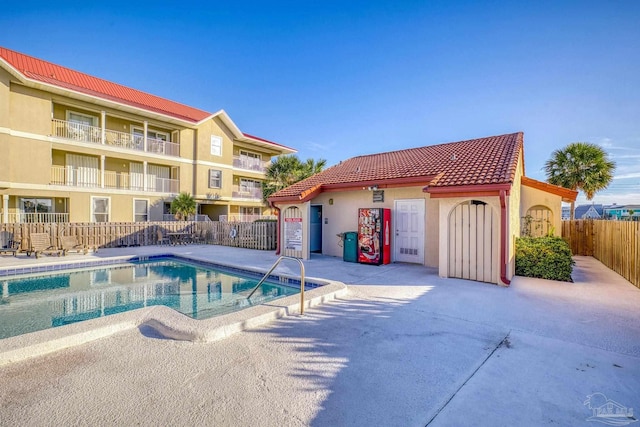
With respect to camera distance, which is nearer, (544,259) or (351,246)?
(544,259)

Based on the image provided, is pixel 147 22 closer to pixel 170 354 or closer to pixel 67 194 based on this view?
pixel 67 194

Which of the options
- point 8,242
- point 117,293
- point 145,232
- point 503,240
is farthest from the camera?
point 145,232

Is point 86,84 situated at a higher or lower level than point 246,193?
higher

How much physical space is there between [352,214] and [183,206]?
46.9ft

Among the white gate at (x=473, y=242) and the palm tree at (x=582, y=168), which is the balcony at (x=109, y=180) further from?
the palm tree at (x=582, y=168)

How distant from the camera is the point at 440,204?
9.00 m

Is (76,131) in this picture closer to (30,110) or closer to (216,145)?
(30,110)

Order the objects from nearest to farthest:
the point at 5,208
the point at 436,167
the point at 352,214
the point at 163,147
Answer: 1. the point at 436,167
2. the point at 352,214
3. the point at 5,208
4. the point at 163,147

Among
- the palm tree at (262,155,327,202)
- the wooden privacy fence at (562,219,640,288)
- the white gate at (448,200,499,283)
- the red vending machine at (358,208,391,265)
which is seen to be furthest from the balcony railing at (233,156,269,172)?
the wooden privacy fence at (562,219,640,288)

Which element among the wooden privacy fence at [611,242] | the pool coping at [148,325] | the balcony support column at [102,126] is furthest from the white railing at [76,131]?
the wooden privacy fence at [611,242]

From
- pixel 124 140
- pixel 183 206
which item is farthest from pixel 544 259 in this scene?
pixel 124 140

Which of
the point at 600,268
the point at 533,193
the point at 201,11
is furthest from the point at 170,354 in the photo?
the point at 201,11

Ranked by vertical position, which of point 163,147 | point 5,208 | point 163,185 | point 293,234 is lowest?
point 293,234

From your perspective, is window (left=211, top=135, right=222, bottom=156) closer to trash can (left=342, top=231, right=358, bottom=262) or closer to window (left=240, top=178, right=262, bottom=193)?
window (left=240, top=178, right=262, bottom=193)
